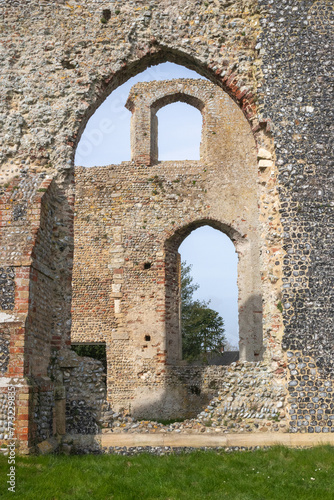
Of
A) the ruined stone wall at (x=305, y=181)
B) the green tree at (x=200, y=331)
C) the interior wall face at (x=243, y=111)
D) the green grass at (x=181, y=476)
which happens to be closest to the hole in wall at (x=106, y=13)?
the interior wall face at (x=243, y=111)

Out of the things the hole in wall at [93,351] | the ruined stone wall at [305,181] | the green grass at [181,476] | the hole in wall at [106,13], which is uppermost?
the hole in wall at [106,13]

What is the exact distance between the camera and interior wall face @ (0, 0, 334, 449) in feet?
23.5

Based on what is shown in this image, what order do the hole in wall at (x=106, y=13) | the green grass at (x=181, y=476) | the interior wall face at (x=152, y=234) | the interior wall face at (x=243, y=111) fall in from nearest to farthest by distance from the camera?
the green grass at (x=181, y=476) → the interior wall face at (x=243, y=111) → the hole in wall at (x=106, y=13) → the interior wall face at (x=152, y=234)

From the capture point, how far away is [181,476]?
5.51 m

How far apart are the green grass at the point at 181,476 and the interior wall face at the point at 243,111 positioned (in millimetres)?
1041

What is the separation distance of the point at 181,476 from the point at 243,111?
5493 millimetres

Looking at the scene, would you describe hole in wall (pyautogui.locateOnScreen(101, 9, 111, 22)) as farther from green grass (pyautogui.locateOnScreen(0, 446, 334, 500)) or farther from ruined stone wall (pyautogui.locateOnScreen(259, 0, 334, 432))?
green grass (pyautogui.locateOnScreen(0, 446, 334, 500))

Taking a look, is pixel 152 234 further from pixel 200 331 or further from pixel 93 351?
pixel 200 331

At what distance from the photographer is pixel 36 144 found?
7863mm

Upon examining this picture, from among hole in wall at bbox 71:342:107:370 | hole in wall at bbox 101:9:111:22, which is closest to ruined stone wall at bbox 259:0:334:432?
hole in wall at bbox 101:9:111:22

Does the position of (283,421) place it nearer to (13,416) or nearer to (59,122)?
(13,416)

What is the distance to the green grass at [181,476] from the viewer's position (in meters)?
4.93

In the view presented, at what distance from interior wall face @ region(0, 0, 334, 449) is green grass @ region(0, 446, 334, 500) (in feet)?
3.41

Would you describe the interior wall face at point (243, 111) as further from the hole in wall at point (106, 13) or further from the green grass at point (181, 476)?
the green grass at point (181, 476)
